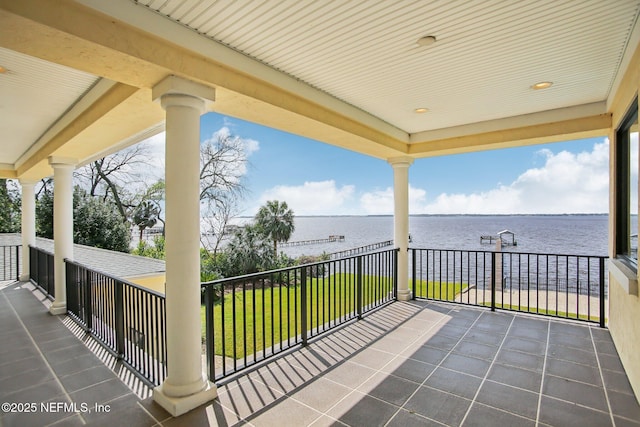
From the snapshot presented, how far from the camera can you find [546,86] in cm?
328

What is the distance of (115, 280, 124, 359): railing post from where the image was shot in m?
3.35

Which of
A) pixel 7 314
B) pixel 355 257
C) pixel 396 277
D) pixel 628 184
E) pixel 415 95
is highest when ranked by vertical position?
pixel 415 95

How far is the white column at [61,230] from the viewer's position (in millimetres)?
5004

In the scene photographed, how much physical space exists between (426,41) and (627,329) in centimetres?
305

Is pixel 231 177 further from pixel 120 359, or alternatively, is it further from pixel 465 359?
pixel 465 359

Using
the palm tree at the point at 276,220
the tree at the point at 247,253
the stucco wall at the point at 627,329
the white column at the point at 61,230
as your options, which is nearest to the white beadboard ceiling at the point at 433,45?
the stucco wall at the point at 627,329

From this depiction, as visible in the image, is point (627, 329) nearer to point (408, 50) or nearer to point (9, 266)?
point (408, 50)

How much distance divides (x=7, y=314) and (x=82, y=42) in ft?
17.4

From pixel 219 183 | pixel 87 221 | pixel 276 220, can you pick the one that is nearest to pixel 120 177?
pixel 87 221

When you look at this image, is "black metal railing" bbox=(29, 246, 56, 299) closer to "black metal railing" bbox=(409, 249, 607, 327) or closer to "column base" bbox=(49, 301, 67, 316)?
"column base" bbox=(49, 301, 67, 316)

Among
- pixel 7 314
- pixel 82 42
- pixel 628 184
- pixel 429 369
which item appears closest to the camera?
pixel 82 42

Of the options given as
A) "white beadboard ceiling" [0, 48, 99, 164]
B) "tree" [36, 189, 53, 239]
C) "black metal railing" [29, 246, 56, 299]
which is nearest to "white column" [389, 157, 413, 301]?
"white beadboard ceiling" [0, 48, 99, 164]

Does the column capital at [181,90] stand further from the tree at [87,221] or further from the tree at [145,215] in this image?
the tree at [145,215]

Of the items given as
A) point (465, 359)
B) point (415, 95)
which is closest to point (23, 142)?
point (415, 95)
